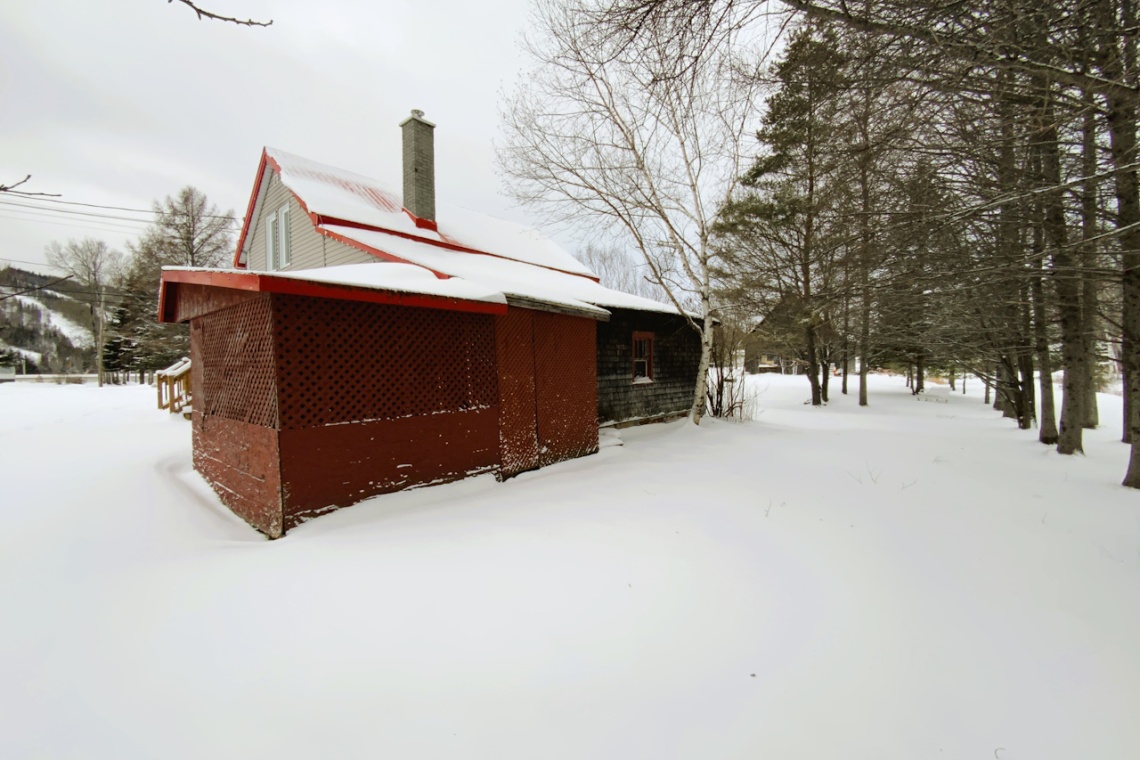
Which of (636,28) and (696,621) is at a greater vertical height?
(636,28)

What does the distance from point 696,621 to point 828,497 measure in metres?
3.28

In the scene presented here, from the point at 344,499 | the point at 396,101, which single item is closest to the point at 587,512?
the point at 344,499

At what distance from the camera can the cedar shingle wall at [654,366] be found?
956cm

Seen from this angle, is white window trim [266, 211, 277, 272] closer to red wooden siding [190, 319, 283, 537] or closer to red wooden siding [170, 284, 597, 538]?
red wooden siding [170, 284, 597, 538]

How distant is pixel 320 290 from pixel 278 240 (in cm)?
996

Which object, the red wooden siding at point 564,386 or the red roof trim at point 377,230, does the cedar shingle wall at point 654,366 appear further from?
the red roof trim at point 377,230

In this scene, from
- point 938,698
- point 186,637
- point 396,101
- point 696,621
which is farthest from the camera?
point 396,101

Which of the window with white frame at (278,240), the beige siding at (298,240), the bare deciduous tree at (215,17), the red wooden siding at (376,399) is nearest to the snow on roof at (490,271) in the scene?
the beige siding at (298,240)

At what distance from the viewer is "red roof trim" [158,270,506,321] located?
3689mm

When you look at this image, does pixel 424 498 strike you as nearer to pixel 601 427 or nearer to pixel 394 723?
pixel 394 723

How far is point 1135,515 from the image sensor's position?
4.65 meters

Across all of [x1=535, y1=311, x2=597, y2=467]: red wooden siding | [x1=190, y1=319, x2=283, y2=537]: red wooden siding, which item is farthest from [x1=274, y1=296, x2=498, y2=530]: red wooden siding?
[x1=535, y1=311, x2=597, y2=467]: red wooden siding

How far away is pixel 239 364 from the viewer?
179 inches

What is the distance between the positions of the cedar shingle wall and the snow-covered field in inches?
178
